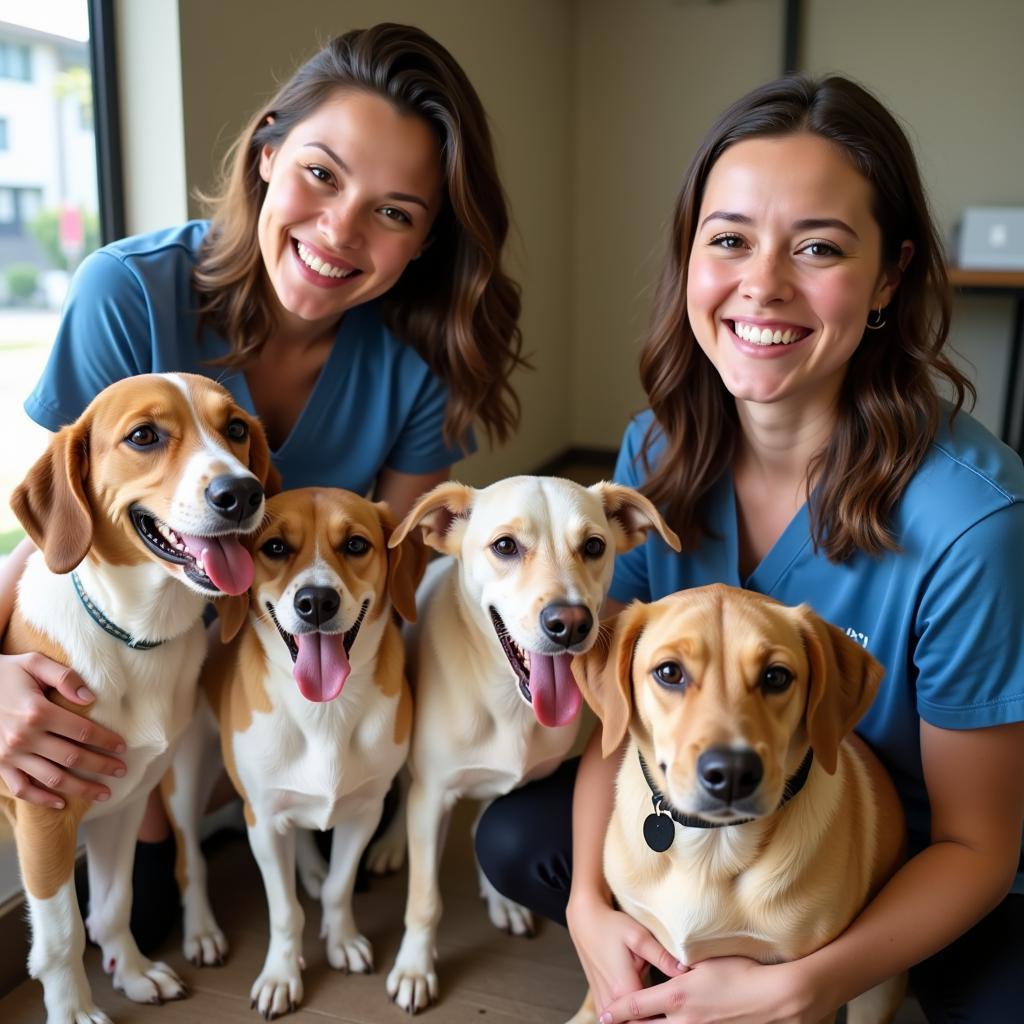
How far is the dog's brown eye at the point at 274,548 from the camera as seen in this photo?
1714 millimetres

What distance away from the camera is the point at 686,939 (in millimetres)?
1501

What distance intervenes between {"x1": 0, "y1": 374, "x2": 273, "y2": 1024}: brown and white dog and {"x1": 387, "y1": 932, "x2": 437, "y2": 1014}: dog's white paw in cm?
52

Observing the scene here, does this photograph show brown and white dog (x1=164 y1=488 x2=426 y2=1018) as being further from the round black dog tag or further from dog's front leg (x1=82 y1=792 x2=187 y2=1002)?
the round black dog tag

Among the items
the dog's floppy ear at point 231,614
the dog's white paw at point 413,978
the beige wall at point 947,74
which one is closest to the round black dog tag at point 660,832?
the dog's white paw at point 413,978

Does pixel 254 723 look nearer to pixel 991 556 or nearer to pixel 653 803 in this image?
pixel 653 803

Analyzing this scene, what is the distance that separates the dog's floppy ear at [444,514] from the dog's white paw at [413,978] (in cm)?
76

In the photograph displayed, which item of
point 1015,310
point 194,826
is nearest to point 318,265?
point 194,826

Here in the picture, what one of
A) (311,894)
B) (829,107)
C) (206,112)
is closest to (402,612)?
(311,894)

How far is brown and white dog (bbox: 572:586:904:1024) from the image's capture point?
1.33 m

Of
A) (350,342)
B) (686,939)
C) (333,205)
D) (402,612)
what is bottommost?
→ (686,939)

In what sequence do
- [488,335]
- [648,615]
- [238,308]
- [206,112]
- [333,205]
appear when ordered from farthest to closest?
[206,112]
[488,335]
[238,308]
[333,205]
[648,615]

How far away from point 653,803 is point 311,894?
1078 millimetres

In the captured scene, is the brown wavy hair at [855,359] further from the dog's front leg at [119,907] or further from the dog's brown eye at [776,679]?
the dog's front leg at [119,907]

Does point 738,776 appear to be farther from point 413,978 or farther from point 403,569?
point 413,978
